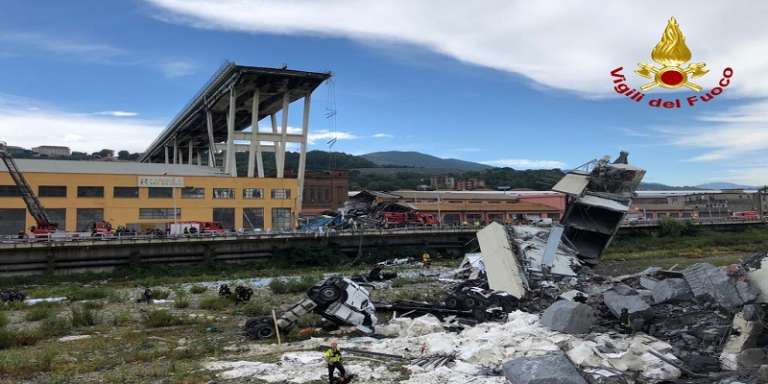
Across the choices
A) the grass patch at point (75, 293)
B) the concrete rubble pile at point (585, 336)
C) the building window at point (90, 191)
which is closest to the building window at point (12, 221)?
the building window at point (90, 191)

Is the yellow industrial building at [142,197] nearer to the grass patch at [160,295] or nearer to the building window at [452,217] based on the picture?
the building window at [452,217]

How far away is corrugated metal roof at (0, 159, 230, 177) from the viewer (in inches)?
1807

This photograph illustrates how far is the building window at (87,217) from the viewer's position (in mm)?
43250

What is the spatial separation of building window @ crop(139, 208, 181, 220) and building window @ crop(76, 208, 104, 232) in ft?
10.1

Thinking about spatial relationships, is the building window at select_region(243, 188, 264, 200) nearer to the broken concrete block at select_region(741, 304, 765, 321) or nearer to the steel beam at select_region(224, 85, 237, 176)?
the steel beam at select_region(224, 85, 237, 176)

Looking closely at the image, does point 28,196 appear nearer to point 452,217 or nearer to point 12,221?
point 12,221

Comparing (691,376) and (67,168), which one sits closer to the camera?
(691,376)

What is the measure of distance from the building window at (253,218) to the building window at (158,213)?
5.81m

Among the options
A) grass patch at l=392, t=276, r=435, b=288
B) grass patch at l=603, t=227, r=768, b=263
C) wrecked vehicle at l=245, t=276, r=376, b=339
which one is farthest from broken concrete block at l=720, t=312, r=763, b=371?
grass patch at l=603, t=227, r=768, b=263

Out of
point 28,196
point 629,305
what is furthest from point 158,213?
point 629,305

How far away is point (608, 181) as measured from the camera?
102ft

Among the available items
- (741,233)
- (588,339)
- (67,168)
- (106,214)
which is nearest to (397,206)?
(106,214)

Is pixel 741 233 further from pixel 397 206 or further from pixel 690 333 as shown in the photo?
pixel 690 333

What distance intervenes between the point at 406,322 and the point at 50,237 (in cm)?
2813
